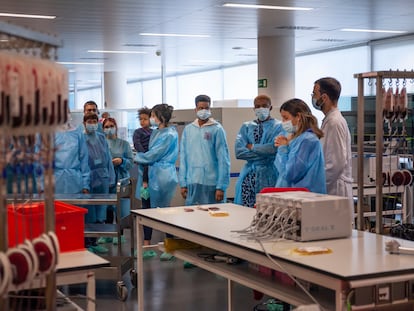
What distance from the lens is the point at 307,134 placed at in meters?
3.85

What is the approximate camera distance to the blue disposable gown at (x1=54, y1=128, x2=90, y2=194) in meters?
5.39

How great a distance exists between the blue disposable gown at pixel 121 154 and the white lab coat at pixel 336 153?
2605mm

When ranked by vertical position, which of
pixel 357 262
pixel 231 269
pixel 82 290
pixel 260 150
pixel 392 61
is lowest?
pixel 82 290

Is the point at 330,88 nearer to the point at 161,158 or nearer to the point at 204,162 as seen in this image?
the point at 204,162

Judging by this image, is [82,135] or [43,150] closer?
[43,150]

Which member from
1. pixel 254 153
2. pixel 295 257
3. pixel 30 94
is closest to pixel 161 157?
pixel 254 153

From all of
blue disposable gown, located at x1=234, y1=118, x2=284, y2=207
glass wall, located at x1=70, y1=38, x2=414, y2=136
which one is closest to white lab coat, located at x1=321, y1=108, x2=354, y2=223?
blue disposable gown, located at x1=234, y1=118, x2=284, y2=207

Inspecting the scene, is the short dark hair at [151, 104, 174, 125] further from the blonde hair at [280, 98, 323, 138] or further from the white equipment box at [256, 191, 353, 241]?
the white equipment box at [256, 191, 353, 241]

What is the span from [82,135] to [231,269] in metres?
2.61

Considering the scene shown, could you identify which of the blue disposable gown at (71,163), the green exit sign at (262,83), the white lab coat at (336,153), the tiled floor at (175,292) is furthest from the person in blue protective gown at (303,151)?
the green exit sign at (262,83)

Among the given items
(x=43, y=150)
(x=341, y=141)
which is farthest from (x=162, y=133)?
(x=43, y=150)

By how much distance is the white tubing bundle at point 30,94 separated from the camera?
5.44 ft

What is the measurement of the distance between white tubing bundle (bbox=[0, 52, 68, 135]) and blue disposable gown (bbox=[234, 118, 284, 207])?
11.1 ft

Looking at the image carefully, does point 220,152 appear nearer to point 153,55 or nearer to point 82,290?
point 82,290
